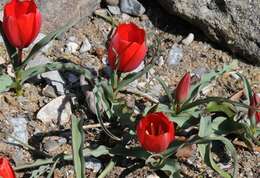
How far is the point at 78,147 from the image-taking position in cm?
209

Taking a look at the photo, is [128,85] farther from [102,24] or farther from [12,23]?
[12,23]

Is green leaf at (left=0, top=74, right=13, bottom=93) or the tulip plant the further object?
green leaf at (left=0, top=74, right=13, bottom=93)

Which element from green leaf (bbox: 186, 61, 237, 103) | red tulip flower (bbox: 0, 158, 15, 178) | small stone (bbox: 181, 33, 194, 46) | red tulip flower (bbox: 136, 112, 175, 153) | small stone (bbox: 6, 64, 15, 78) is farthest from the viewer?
small stone (bbox: 181, 33, 194, 46)

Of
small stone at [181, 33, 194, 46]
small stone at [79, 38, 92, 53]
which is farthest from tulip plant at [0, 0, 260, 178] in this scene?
small stone at [181, 33, 194, 46]

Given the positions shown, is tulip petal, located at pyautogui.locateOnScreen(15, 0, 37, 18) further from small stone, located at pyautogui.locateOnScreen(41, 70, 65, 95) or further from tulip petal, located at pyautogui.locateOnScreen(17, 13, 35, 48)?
small stone, located at pyautogui.locateOnScreen(41, 70, 65, 95)

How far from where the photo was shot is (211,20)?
9.24 ft

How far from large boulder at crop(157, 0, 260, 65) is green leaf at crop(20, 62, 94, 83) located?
59 cm

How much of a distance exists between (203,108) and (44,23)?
29.3 inches

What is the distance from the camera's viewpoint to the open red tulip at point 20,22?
89.3 inches

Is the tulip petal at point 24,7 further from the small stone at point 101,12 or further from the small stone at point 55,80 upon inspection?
the small stone at point 101,12

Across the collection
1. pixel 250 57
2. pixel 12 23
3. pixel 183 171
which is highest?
pixel 12 23

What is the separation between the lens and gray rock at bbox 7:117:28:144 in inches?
94.9

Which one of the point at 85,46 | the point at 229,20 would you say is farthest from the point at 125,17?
the point at 229,20

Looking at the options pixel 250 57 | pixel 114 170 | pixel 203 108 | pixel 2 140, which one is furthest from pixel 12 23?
pixel 250 57
